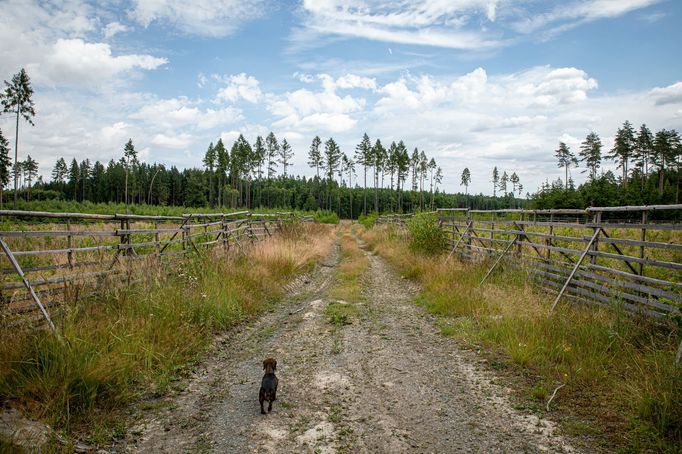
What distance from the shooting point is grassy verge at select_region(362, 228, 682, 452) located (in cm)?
313

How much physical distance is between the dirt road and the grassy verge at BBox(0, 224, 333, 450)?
350mm

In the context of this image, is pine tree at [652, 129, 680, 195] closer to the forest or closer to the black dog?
the forest

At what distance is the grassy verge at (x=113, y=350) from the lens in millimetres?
3283

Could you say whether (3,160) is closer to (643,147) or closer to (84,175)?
(84,175)

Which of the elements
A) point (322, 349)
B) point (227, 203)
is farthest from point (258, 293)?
point (227, 203)

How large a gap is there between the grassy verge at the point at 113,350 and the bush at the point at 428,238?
8.11 meters

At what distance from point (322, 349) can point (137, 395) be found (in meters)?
2.42

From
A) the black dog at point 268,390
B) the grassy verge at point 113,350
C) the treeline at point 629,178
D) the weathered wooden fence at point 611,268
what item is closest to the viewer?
the grassy verge at point 113,350

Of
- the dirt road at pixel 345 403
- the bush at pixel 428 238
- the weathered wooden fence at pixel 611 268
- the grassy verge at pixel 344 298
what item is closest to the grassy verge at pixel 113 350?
the dirt road at pixel 345 403

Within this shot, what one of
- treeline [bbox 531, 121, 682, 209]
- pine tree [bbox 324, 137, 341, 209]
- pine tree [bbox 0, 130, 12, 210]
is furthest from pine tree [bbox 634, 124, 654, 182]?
pine tree [bbox 0, 130, 12, 210]

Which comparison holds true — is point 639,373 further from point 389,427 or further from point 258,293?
point 258,293

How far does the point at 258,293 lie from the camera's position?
8273 millimetres

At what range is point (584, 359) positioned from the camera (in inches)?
170

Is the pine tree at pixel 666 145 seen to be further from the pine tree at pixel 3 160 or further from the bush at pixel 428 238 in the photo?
the pine tree at pixel 3 160
